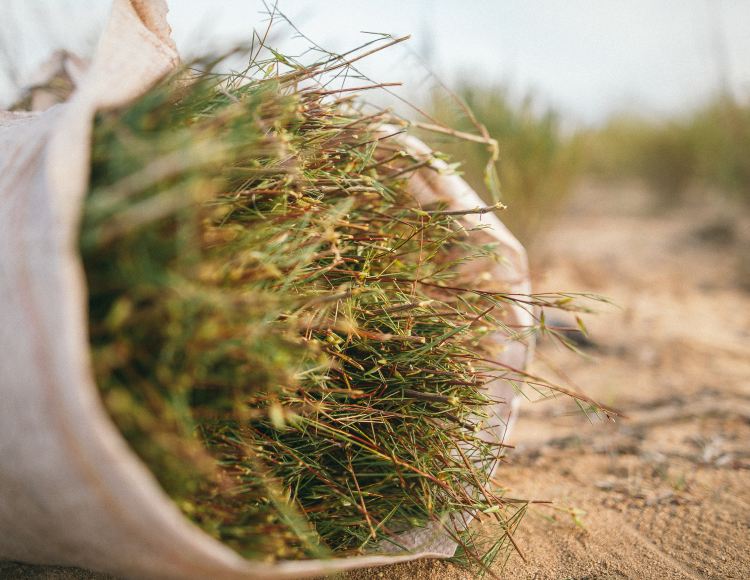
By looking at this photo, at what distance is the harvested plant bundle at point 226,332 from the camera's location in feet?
2.41

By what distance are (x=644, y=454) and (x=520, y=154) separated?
284cm

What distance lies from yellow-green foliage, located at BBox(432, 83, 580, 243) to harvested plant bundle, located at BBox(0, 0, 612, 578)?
2754 mm

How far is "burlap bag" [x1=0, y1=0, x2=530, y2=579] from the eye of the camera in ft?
2.27

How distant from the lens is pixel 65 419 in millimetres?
697

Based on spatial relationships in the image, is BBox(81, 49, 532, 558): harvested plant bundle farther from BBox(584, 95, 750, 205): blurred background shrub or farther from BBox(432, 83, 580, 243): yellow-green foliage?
BBox(584, 95, 750, 205): blurred background shrub

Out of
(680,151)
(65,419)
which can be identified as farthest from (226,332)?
(680,151)

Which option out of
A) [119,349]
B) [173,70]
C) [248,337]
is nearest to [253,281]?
[248,337]

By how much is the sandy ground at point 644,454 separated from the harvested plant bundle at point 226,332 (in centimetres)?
22

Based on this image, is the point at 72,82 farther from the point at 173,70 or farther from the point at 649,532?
the point at 649,532

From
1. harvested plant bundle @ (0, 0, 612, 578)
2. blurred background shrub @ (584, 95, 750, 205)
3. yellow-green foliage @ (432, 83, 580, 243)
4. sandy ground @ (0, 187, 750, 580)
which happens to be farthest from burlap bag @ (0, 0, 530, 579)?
blurred background shrub @ (584, 95, 750, 205)

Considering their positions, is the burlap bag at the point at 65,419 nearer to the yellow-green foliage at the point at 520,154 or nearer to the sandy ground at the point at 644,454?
the sandy ground at the point at 644,454

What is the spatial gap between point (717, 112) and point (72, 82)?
6779mm

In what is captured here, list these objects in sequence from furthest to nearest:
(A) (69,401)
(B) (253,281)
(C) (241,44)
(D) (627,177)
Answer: (D) (627,177) → (C) (241,44) → (B) (253,281) → (A) (69,401)

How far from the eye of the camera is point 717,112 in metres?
6.42
